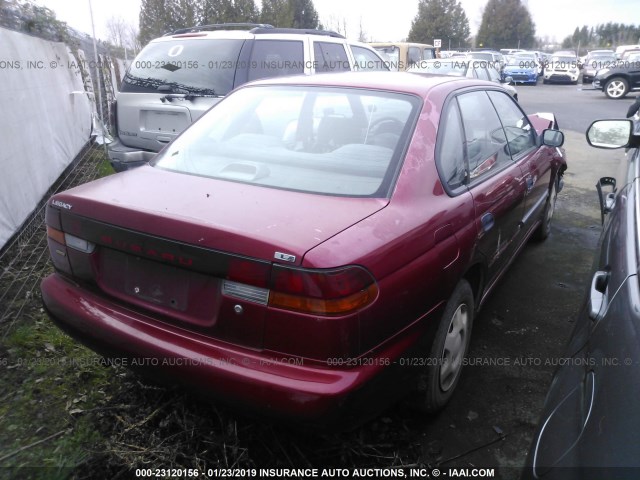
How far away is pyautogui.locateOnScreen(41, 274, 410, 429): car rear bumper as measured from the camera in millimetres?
1810

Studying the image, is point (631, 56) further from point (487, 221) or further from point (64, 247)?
point (64, 247)

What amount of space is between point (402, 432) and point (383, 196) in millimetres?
1203

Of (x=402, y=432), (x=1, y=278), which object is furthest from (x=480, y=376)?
(x=1, y=278)

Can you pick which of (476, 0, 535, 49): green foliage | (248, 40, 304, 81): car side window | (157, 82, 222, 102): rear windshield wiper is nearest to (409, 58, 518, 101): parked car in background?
(248, 40, 304, 81): car side window

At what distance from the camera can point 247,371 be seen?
73.6 inches

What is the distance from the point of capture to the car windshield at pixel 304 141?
2375mm

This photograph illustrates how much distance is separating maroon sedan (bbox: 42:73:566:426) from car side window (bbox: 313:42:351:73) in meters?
3.62

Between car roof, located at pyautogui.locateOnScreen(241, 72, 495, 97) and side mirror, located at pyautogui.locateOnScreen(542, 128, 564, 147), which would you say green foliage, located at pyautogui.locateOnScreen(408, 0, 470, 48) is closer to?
side mirror, located at pyautogui.locateOnScreen(542, 128, 564, 147)

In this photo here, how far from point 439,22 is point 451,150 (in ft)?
184

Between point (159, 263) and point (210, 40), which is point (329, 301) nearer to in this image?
point (159, 263)

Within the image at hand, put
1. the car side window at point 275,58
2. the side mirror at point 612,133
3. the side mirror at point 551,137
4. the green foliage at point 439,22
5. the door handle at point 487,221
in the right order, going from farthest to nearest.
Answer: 1. the green foliage at point 439,22
2. the car side window at point 275,58
3. the side mirror at point 551,137
4. the side mirror at point 612,133
5. the door handle at point 487,221

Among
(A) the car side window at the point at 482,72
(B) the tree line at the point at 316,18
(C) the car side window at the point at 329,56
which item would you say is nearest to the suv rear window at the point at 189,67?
(C) the car side window at the point at 329,56

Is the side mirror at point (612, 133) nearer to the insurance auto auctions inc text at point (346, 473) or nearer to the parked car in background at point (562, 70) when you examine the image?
the insurance auto auctions inc text at point (346, 473)

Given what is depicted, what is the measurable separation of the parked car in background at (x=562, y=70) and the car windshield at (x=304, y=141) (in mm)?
30352
